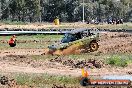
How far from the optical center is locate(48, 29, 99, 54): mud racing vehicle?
2555 centimetres

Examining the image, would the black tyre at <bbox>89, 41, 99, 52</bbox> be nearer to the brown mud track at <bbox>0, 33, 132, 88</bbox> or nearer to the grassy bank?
the brown mud track at <bbox>0, 33, 132, 88</bbox>

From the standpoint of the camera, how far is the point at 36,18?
116062 millimetres

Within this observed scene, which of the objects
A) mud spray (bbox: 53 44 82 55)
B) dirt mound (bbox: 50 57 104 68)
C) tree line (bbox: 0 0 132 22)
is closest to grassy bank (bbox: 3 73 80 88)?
dirt mound (bbox: 50 57 104 68)

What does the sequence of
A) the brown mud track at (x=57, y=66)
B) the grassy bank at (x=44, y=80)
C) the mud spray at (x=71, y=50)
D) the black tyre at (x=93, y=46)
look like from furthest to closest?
the black tyre at (x=93, y=46) → the mud spray at (x=71, y=50) → the brown mud track at (x=57, y=66) → the grassy bank at (x=44, y=80)

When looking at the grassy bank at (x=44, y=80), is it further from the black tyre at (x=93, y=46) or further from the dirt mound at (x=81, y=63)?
the black tyre at (x=93, y=46)

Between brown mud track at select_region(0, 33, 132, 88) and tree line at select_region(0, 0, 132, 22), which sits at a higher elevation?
brown mud track at select_region(0, 33, 132, 88)

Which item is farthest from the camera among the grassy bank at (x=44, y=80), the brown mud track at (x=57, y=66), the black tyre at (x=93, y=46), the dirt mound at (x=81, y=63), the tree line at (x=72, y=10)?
the tree line at (x=72, y=10)

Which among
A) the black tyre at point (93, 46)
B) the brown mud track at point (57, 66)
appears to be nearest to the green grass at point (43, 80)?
the brown mud track at point (57, 66)

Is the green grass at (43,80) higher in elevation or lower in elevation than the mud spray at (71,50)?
higher

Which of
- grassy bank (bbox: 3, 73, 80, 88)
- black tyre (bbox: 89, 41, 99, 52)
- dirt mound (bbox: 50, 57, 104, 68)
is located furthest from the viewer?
black tyre (bbox: 89, 41, 99, 52)

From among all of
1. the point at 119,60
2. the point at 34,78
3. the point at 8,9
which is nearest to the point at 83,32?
the point at 119,60

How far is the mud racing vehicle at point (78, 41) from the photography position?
25.5m

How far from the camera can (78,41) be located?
26.3 meters

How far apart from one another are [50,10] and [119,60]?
95281 millimetres
